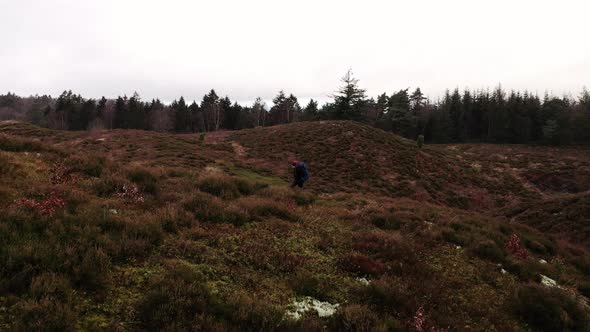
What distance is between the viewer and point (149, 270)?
Answer: 17.6 feet

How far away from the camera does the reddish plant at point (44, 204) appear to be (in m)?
6.21

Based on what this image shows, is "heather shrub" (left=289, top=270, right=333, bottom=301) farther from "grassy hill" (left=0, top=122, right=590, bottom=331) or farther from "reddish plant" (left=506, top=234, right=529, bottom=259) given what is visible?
"reddish plant" (left=506, top=234, right=529, bottom=259)

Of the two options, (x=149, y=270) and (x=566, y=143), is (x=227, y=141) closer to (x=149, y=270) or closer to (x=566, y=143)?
(x=149, y=270)

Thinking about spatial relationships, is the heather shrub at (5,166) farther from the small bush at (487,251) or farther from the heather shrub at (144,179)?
the small bush at (487,251)

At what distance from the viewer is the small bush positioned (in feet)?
29.1

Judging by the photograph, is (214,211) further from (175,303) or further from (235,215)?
(175,303)

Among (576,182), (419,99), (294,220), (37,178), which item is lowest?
(576,182)

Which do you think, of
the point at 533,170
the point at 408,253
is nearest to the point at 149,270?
the point at 408,253

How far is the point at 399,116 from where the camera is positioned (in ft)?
266

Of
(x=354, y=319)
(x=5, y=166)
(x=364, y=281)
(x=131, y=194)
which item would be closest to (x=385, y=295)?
(x=364, y=281)

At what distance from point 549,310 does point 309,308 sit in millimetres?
4729

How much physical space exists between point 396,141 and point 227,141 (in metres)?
22.0

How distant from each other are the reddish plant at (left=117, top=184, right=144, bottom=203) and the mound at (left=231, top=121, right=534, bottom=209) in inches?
685

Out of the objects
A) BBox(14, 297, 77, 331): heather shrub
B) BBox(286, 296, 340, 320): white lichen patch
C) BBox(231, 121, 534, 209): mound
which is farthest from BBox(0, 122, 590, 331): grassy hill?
BBox(231, 121, 534, 209): mound
